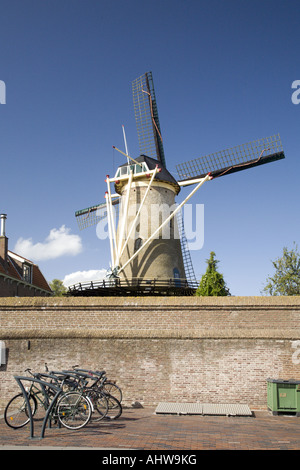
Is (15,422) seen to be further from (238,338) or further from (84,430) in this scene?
(238,338)

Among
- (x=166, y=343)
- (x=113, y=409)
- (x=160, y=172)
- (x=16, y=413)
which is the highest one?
(x=160, y=172)

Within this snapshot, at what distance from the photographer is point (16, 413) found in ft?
34.2

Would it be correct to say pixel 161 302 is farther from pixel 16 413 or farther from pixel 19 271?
pixel 19 271

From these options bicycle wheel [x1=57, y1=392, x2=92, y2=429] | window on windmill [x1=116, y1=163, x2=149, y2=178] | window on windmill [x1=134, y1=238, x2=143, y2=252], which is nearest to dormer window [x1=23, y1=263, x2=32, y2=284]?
window on windmill [x1=134, y1=238, x2=143, y2=252]

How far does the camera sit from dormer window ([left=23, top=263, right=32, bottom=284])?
109 ft

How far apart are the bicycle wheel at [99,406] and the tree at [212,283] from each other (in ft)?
33.6

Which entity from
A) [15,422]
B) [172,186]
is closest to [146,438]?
[15,422]

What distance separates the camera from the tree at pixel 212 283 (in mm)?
21098

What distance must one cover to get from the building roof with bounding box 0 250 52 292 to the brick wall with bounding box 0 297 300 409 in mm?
14652

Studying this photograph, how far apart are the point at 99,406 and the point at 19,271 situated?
885 inches

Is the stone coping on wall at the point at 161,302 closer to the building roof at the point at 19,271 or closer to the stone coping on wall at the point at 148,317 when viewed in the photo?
the stone coping on wall at the point at 148,317

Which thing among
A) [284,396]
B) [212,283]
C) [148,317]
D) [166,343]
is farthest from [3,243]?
[284,396]

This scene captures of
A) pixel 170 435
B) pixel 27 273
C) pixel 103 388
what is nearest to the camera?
Result: pixel 170 435

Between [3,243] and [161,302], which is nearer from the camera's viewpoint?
[161,302]
